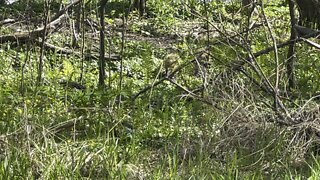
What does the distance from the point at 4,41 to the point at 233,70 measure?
379 cm

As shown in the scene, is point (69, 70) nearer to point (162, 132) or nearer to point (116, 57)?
point (116, 57)

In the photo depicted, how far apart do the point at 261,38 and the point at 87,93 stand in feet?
8.53

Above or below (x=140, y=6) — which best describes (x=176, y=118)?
below

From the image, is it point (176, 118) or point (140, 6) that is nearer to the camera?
point (176, 118)

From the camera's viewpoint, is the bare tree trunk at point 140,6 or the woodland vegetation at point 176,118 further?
the bare tree trunk at point 140,6

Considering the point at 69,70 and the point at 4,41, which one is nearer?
the point at 69,70

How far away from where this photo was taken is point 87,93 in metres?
6.21

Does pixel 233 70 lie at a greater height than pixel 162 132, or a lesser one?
greater

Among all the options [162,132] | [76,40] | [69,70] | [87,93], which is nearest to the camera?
[162,132]

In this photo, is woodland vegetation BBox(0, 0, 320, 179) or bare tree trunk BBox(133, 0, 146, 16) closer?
woodland vegetation BBox(0, 0, 320, 179)

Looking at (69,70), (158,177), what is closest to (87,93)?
(69,70)

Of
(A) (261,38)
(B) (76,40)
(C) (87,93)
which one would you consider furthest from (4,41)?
(A) (261,38)

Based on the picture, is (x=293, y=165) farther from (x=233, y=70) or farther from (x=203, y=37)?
(x=203, y=37)

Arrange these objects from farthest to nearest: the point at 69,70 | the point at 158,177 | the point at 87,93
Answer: the point at 69,70 → the point at 87,93 → the point at 158,177
